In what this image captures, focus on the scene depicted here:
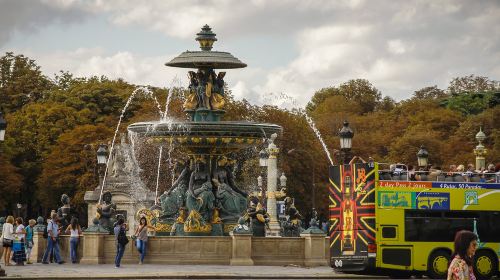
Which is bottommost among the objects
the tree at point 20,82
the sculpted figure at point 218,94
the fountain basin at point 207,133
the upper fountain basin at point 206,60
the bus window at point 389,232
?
the bus window at point 389,232

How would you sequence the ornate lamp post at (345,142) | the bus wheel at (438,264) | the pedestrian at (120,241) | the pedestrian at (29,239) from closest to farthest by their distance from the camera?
1. the bus wheel at (438,264)
2. the ornate lamp post at (345,142)
3. the pedestrian at (120,241)
4. the pedestrian at (29,239)

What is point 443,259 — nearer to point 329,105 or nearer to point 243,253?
point 243,253

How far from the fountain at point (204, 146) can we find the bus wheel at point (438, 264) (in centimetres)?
944

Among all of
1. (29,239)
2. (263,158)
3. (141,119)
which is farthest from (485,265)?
(141,119)

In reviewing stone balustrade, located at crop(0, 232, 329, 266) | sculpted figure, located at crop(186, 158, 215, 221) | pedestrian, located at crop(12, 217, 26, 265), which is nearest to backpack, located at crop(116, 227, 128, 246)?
stone balustrade, located at crop(0, 232, 329, 266)

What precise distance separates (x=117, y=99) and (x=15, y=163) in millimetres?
10713

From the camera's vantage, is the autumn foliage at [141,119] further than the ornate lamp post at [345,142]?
Yes

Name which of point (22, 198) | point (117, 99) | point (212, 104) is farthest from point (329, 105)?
point (212, 104)

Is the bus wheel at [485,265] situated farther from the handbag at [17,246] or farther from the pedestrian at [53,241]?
the handbag at [17,246]

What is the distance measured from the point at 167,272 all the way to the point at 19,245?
6.04m

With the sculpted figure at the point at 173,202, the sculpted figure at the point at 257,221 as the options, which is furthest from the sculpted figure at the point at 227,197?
the sculpted figure at the point at 173,202

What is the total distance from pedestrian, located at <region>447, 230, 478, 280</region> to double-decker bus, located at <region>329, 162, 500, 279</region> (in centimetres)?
1677

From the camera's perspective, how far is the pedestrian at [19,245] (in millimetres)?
41312

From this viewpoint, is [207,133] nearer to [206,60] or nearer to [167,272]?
[206,60]
